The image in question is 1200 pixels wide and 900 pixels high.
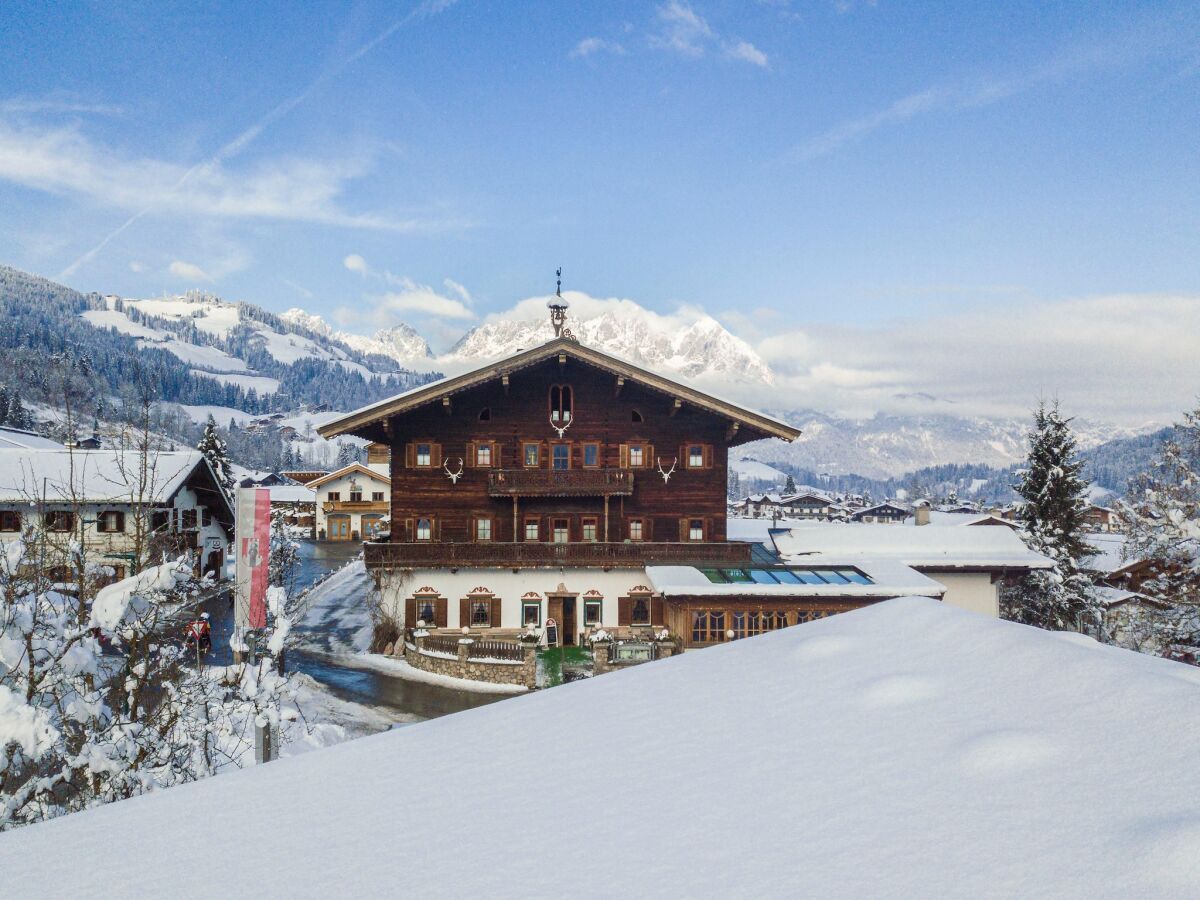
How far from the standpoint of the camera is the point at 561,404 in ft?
89.8

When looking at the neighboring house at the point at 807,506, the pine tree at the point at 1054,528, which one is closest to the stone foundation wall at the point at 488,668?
the pine tree at the point at 1054,528

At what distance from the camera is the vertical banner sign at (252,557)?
338 inches

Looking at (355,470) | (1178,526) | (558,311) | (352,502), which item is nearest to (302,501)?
(352,502)

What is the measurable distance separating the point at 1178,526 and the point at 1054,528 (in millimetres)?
10091

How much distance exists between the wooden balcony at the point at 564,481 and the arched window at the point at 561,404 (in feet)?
6.83

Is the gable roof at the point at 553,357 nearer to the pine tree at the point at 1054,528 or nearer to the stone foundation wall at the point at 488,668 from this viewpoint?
the stone foundation wall at the point at 488,668

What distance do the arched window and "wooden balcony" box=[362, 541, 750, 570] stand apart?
4806 mm

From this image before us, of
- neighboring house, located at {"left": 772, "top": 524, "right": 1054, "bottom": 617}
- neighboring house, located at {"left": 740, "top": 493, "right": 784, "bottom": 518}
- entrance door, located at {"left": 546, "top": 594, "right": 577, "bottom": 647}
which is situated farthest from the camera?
neighboring house, located at {"left": 740, "top": 493, "right": 784, "bottom": 518}

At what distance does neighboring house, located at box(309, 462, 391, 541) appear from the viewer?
233 feet

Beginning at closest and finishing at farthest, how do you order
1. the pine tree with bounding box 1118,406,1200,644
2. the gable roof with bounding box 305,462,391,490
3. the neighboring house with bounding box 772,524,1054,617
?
1. the pine tree with bounding box 1118,406,1200,644
2. the neighboring house with bounding box 772,524,1054,617
3. the gable roof with bounding box 305,462,391,490

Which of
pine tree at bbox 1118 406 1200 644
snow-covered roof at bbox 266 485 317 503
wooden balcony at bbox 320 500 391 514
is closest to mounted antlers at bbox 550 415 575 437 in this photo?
pine tree at bbox 1118 406 1200 644

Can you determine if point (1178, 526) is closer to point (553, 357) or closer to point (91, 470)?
point (553, 357)

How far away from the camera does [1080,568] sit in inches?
1202

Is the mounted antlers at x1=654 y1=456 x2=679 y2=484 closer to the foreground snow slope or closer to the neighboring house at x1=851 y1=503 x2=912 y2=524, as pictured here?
the foreground snow slope
